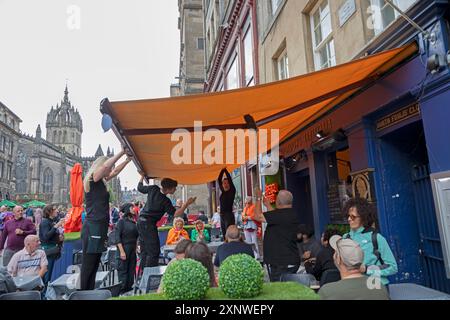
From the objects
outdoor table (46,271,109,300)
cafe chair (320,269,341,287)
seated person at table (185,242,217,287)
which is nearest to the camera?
seated person at table (185,242,217,287)

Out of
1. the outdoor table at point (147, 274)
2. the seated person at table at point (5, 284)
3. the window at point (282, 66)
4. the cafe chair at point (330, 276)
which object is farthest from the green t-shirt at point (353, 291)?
the window at point (282, 66)

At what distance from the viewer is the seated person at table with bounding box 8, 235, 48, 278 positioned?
5246 mm

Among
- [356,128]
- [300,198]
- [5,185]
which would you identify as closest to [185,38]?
[300,198]

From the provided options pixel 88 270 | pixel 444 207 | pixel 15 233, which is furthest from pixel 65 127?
pixel 444 207

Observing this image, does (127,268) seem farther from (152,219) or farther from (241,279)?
(241,279)

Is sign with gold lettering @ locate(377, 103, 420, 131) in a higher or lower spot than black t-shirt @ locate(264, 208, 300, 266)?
higher

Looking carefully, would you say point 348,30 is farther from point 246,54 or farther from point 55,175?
point 55,175

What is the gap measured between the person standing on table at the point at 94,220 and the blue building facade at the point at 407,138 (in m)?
4.00

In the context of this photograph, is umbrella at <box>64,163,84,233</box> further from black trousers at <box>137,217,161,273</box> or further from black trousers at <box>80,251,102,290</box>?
black trousers at <box>80,251,102,290</box>

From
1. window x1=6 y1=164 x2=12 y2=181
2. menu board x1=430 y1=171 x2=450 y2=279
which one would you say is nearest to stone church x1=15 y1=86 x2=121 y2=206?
window x1=6 y1=164 x2=12 y2=181

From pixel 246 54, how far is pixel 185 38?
18103 millimetres

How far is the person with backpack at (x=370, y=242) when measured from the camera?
3062 mm

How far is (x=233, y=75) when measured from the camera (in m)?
15.7

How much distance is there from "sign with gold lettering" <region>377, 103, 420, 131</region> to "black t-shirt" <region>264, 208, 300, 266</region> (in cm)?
227
